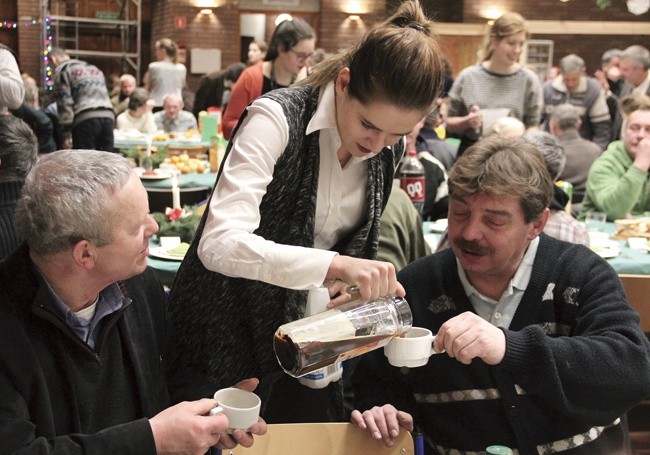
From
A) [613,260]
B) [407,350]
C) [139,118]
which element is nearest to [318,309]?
[407,350]

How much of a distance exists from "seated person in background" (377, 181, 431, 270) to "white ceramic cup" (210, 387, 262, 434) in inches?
54.3

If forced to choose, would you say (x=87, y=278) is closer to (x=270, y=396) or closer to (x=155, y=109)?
(x=270, y=396)

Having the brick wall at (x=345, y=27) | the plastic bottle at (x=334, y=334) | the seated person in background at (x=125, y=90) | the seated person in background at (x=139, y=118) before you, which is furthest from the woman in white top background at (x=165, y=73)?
the plastic bottle at (x=334, y=334)

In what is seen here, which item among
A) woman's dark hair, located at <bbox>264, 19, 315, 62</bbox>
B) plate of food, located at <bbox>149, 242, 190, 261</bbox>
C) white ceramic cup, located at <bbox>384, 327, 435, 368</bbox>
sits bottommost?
plate of food, located at <bbox>149, 242, 190, 261</bbox>

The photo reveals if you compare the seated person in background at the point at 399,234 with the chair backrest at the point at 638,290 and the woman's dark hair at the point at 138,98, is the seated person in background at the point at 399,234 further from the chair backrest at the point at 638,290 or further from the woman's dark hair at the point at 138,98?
the woman's dark hair at the point at 138,98

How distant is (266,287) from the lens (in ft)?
6.73

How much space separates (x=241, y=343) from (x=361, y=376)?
12.2 inches

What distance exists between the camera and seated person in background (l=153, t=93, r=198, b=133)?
8703 mm

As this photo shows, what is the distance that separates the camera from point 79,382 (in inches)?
64.7

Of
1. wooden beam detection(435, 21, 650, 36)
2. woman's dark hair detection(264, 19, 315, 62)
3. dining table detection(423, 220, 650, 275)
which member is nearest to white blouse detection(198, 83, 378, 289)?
dining table detection(423, 220, 650, 275)

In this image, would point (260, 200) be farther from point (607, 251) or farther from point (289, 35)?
point (289, 35)

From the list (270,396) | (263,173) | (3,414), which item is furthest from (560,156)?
(3,414)

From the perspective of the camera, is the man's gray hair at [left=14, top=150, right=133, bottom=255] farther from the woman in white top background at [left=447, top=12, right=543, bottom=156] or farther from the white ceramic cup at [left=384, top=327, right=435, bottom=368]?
the woman in white top background at [left=447, top=12, right=543, bottom=156]

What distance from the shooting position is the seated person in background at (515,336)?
1753mm
